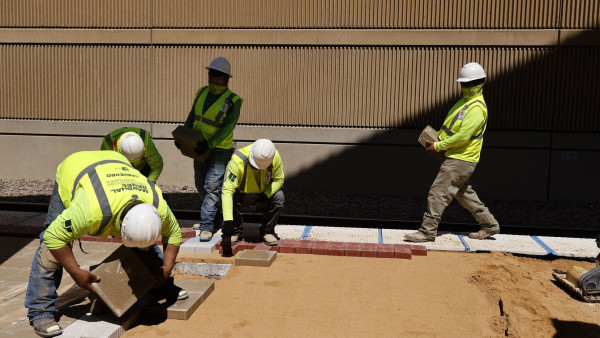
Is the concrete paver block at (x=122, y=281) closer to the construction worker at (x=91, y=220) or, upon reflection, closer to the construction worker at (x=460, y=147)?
the construction worker at (x=91, y=220)

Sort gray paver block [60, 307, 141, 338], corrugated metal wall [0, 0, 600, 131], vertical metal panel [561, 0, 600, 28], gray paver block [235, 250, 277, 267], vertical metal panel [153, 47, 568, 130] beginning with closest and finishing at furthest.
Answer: gray paver block [60, 307, 141, 338]
gray paver block [235, 250, 277, 267]
vertical metal panel [561, 0, 600, 28]
corrugated metal wall [0, 0, 600, 131]
vertical metal panel [153, 47, 568, 130]

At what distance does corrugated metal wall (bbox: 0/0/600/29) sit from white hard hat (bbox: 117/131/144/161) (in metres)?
5.32

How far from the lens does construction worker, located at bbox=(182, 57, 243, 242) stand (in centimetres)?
772

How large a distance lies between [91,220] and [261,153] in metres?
2.59

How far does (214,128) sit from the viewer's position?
309 inches

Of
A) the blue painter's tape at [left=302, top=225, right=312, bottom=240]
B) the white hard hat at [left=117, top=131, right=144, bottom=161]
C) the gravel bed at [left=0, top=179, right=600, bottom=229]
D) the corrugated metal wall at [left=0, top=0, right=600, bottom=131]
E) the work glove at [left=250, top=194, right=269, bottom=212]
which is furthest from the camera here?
the corrugated metal wall at [left=0, top=0, right=600, bottom=131]

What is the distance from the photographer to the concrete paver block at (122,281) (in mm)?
4867

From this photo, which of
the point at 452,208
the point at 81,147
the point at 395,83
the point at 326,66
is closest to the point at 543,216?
the point at 452,208

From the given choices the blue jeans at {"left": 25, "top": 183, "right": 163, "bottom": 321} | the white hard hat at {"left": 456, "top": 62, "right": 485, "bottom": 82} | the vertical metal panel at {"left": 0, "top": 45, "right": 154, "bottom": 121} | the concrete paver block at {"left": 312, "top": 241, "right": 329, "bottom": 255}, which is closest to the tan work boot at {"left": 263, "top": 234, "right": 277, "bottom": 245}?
the concrete paver block at {"left": 312, "top": 241, "right": 329, "bottom": 255}

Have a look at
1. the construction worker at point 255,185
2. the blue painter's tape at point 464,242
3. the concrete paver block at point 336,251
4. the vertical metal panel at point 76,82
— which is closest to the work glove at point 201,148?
the construction worker at point 255,185

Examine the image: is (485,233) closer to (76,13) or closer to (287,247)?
(287,247)

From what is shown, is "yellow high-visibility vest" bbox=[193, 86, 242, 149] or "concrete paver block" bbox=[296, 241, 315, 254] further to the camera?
"yellow high-visibility vest" bbox=[193, 86, 242, 149]

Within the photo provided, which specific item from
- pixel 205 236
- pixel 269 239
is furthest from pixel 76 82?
pixel 269 239

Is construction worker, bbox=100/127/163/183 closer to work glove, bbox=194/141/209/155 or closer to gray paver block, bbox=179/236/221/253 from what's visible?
work glove, bbox=194/141/209/155
